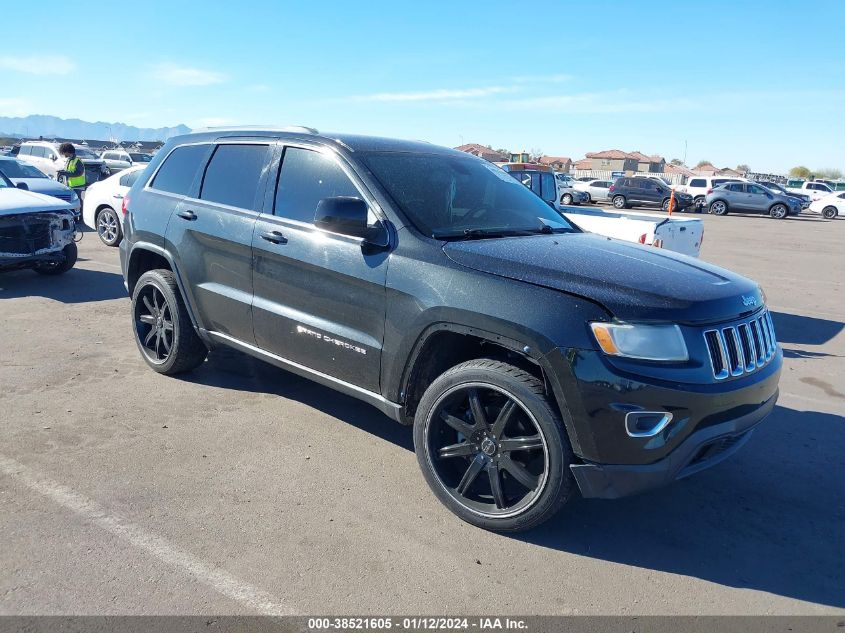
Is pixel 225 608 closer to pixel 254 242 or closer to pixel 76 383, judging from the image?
pixel 254 242

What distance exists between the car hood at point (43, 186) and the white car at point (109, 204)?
105 cm

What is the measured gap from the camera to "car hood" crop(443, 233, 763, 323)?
3.07m

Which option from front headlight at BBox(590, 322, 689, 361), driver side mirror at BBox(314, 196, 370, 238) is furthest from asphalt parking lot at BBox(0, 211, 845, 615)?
driver side mirror at BBox(314, 196, 370, 238)

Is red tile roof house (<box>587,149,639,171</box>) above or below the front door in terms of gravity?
above

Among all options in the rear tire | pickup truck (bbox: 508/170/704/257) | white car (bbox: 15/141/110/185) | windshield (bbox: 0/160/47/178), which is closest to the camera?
pickup truck (bbox: 508/170/704/257)

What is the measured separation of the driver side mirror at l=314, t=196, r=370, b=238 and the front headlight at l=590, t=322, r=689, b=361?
1400 mm

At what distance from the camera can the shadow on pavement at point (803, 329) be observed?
303 inches

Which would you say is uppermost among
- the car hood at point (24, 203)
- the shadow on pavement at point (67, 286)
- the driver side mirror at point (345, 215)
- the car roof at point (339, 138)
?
the car roof at point (339, 138)

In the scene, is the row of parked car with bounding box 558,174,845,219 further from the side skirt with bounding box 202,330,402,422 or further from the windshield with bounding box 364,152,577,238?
the side skirt with bounding box 202,330,402,422

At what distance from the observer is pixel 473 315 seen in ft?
10.8

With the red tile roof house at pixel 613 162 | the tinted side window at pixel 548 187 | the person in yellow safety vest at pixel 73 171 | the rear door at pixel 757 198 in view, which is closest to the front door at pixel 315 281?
the tinted side window at pixel 548 187

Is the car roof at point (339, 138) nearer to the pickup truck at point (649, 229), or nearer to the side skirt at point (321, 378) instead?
the side skirt at point (321, 378)

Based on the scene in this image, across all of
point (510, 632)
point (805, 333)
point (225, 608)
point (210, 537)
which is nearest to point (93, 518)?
point (210, 537)

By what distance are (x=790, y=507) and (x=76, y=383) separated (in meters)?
5.03
